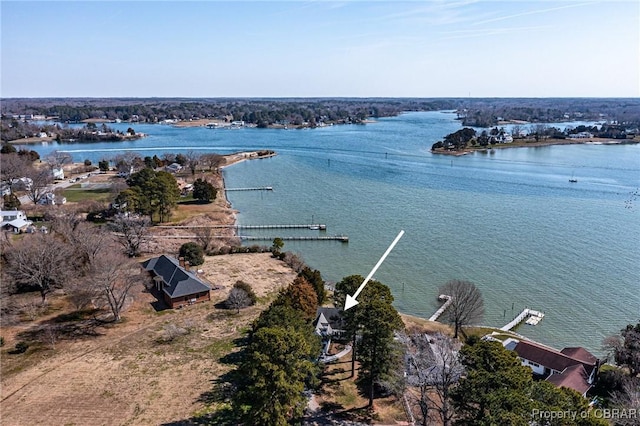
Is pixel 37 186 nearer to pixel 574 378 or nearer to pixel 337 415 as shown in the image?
pixel 337 415

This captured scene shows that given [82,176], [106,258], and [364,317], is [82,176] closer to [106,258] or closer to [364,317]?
[106,258]

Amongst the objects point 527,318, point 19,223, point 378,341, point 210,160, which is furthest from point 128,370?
point 210,160

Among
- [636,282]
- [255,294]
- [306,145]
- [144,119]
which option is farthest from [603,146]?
[144,119]

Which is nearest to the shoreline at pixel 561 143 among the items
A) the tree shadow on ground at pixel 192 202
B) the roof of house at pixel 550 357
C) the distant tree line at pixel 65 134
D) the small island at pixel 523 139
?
the small island at pixel 523 139

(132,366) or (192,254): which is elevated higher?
(192,254)

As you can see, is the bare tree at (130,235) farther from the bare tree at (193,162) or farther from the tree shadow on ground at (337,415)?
the bare tree at (193,162)
